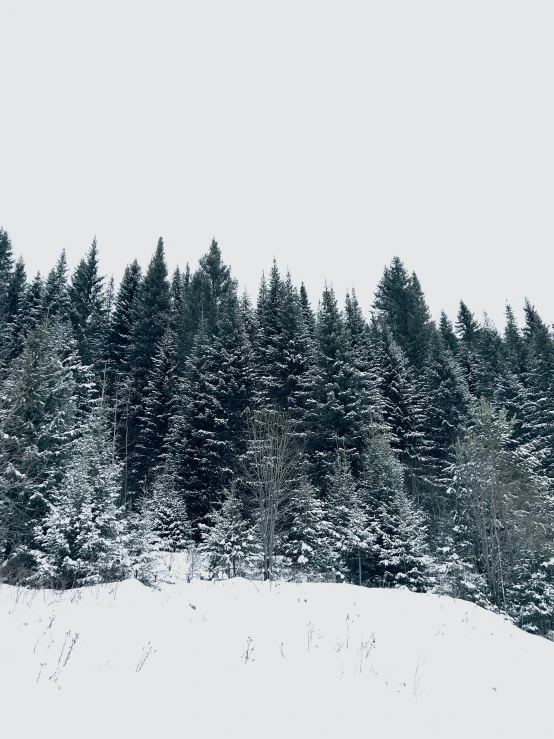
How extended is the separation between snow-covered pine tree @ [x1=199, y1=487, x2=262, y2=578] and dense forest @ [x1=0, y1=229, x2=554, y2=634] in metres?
0.13

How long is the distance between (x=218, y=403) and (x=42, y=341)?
1127 cm

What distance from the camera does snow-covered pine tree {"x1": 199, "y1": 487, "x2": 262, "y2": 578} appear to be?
20062mm

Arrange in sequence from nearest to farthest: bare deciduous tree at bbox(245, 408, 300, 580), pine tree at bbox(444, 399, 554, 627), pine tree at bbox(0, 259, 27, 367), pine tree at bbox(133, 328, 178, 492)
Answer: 1. bare deciduous tree at bbox(245, 408, 300, 580)
2. pine tree at bbox(444, 399, 554, 627)
3. pine tree at bbox(133, 328, 178, 492)
4. pine tree at bbox(0, 259, 27, 367)

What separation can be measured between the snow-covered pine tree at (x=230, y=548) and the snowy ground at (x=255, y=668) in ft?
31.3

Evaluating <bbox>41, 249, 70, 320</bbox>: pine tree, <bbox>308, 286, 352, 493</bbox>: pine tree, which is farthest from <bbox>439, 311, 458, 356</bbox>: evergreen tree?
<bbox>41, 249, 70, 320</bbox>: pine tree

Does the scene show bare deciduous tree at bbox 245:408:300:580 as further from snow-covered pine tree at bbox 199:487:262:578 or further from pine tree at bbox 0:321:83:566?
pine tree at bbox 0:321:83:566

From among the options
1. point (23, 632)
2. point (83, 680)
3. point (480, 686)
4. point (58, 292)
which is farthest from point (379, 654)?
point (58, 292)

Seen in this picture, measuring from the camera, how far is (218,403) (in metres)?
30.7

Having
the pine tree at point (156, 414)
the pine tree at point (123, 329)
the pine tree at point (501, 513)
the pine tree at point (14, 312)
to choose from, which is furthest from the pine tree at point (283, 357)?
the pine tree at point (14, 312)

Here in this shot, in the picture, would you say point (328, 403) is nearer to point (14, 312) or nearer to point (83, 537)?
point (83, 537)

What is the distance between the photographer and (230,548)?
66.3 feet

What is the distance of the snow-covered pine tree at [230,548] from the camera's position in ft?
65.8

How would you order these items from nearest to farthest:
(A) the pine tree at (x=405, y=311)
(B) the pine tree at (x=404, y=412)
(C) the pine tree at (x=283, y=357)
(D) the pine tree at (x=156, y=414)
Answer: (C) the pine tree at (x=283, y=357) < (B) the pine tree at (x=404, y=412) < (D) the pine tree at (x=156, y=414) < (A) the pine tree at (x=405, y=311)

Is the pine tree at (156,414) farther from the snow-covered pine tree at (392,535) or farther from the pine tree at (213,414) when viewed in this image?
the snow-covered pine tree at (392,535)
